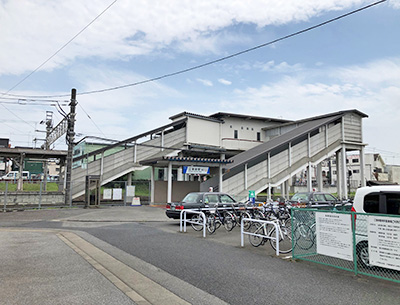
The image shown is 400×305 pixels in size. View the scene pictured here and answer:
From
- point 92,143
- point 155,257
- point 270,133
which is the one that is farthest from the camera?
point 270,133

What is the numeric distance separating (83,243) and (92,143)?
83.6 feet

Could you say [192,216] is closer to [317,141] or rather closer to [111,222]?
[111,222]

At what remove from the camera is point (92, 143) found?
33.9 metres

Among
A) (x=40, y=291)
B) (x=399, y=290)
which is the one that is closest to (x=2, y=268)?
Result: (x=40, y=291)

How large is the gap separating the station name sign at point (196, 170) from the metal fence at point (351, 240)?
53.0ft

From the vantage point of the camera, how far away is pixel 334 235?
670 centimetres

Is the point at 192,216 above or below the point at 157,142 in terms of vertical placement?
below

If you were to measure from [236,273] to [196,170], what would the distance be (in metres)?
17.7

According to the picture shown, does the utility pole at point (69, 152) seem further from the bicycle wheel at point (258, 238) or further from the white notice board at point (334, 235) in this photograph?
the white notice board at point (334, 235)

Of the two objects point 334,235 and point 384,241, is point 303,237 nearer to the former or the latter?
point 334,235

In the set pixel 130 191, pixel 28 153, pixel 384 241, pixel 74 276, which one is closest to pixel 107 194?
pixel 130 191

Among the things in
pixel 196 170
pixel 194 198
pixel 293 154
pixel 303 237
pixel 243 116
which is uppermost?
pixel 243 116

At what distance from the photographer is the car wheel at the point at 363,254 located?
20.7 ft

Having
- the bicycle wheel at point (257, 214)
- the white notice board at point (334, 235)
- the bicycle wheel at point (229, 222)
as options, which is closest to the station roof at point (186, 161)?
the bicycle wheel at point (229, 222)
